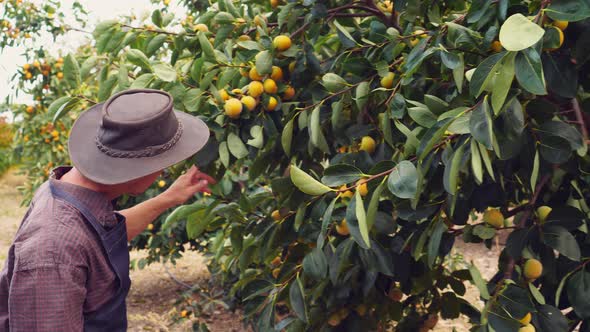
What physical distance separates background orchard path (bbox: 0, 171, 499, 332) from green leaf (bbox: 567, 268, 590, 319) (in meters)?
2.47

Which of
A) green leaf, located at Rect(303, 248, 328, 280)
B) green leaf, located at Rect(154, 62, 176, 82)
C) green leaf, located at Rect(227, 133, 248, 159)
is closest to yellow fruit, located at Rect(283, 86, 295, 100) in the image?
green leaf, located at Rect(227, 133, 248, 159)

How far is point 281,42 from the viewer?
5.91ft

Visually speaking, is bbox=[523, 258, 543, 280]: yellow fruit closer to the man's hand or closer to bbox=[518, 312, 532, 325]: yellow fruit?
bbox=[518, 312, 532, 325]: yellow fruit

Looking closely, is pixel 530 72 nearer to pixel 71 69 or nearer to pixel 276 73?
pixel 276 73

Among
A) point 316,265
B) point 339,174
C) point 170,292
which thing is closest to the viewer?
point 339,174

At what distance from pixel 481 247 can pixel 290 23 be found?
5246 mm

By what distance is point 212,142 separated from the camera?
183cm

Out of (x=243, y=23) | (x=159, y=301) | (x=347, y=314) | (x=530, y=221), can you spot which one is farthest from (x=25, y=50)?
(x=530, y=221)

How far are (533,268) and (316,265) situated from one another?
55 cm

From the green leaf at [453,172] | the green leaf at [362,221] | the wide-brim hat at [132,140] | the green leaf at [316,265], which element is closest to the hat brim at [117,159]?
the wide-brim hat at [132,140]

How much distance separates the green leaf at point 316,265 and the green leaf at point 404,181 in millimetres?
466

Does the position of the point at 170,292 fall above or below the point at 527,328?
below

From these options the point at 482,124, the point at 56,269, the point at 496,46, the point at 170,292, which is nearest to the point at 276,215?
the point at 56,269

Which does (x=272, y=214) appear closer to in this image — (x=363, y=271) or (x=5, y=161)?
(x=363, y=271)
